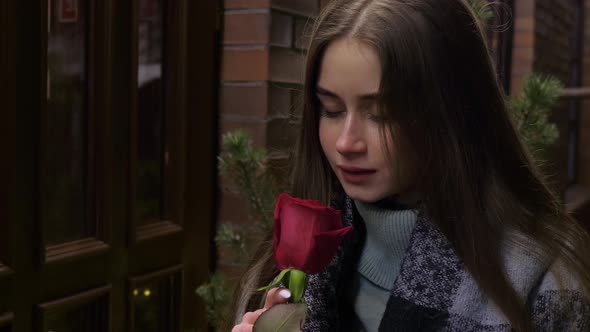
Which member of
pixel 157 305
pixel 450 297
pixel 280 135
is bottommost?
pixel 157 305

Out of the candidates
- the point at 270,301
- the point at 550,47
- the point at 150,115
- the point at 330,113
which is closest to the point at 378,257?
the point at 330,113

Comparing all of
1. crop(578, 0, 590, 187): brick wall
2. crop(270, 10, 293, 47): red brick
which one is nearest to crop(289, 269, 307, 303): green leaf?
crop(270, 10, 293, 47): red brick

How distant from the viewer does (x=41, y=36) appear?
129 cm

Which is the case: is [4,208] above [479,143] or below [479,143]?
below

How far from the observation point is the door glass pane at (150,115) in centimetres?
159

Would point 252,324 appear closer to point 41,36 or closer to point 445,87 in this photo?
point 445,87

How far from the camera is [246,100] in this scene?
1.82 meters

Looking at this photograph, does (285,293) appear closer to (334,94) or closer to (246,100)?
(334,94)

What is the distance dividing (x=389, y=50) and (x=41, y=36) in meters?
0.69

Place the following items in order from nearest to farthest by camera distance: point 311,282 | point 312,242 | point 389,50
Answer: point 312,242, point 389,50, point 311,282

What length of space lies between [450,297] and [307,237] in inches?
13.0

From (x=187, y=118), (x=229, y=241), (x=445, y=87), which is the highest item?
(x=445, y=87)

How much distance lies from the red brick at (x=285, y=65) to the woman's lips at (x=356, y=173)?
0.90 m

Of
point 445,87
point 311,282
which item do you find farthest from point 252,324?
point 445,87
